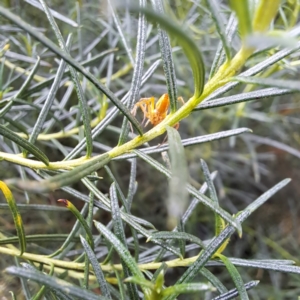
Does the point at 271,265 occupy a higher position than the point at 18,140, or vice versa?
the point at 18,140

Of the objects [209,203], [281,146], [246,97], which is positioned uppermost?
[246,97]

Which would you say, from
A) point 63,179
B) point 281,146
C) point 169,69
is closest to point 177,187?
point 63,179

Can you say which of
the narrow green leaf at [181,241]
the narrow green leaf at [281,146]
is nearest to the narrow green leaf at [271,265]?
the narrow green leaf at [181,241]

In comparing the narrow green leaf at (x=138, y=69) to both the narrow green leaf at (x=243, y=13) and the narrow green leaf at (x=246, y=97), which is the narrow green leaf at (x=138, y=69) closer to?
the narrow green leaf at (x=246, y=97)

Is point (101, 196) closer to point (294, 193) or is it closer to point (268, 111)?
point (268, 111)

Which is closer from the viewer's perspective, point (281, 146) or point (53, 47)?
point (53, 47)

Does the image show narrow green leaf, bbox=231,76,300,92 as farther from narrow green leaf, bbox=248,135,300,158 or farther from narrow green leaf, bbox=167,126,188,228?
narrow green leaf, bbox=248,135,300,158

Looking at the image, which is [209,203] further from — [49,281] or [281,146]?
[281,146]
